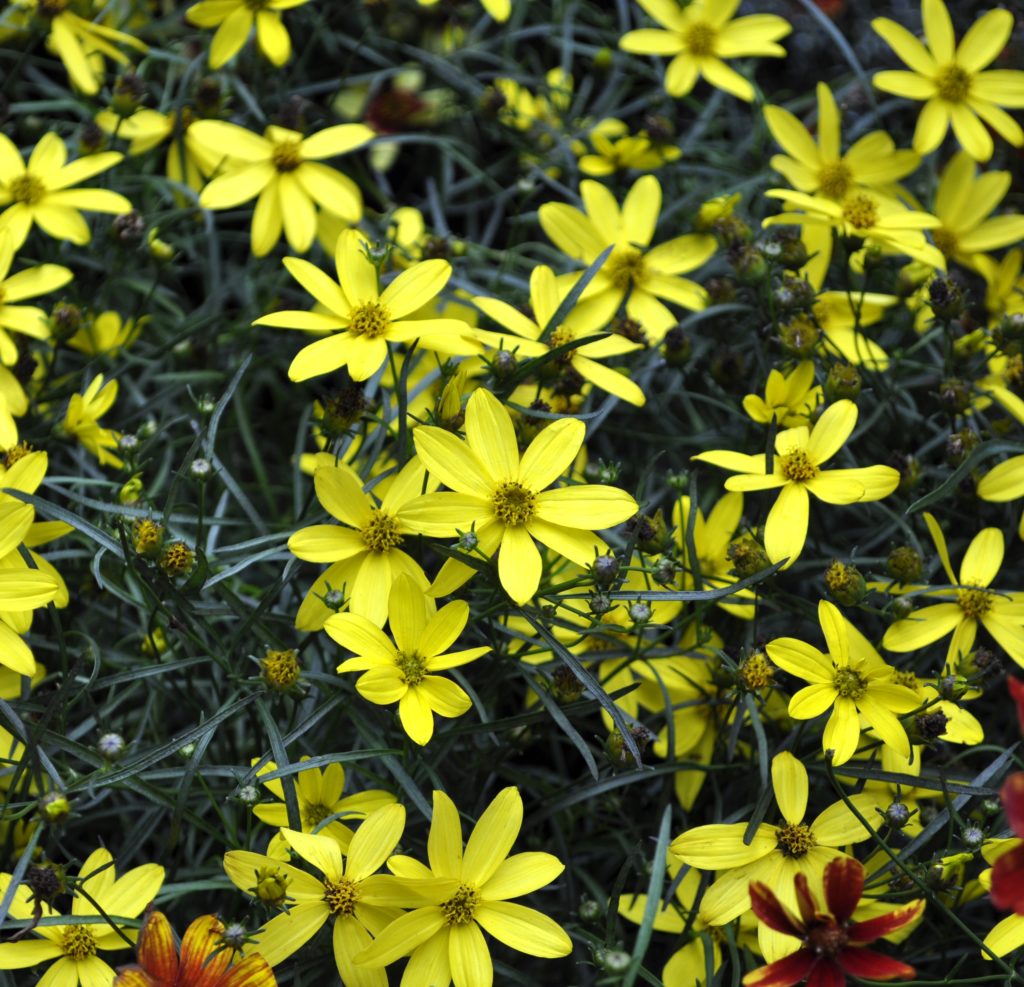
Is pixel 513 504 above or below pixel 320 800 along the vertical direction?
above

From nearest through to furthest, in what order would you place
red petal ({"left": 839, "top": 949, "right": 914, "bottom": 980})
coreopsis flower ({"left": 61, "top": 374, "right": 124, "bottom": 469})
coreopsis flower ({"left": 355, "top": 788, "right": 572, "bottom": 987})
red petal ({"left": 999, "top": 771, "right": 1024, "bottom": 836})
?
red petal ({"left": 999, "top": 771, "right": 1024, "bottom": 836}) → red petal ({"left": 839, "top": 949, "right": 914, "bottom": 980}) → coreopsis flower ({"left": 355, "top": 788, "right": 572, "bottom": 987}) → coreopsis flower ({"left": 61, "top": 374, "right": 124, "bottom": 469})

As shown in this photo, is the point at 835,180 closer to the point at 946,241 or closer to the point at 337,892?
the point at 946,241

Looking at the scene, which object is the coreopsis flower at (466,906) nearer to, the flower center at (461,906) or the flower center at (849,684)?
the flower center at (461,906)

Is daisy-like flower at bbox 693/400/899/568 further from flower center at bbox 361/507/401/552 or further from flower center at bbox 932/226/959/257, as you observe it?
flower center at bbox 932/226/959/257

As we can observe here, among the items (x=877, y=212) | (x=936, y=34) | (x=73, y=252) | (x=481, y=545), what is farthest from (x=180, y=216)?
(x=936, y=34)

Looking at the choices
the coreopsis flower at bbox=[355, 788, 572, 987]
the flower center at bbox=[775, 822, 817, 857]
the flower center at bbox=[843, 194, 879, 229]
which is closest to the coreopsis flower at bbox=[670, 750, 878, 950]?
the flower center at bbox=[775, 822, 817, 857]

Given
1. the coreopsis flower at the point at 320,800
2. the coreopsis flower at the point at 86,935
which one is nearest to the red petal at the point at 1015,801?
the coreopsis flower at the point at 320,800

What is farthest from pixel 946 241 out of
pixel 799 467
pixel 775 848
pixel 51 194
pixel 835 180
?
pixel 51 194

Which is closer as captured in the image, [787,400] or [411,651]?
[411,651]
